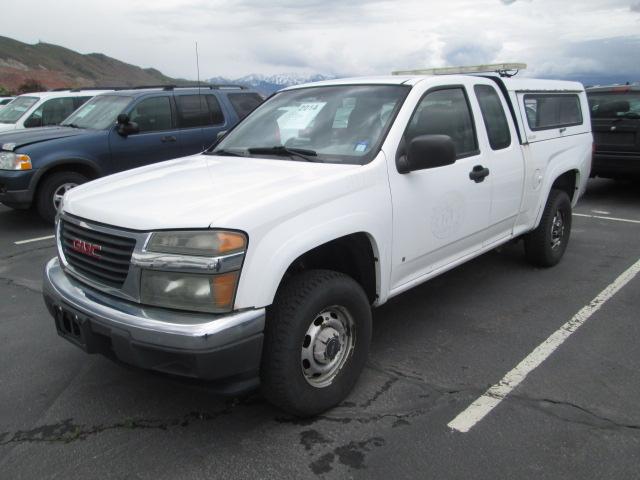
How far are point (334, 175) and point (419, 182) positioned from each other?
0.67 m

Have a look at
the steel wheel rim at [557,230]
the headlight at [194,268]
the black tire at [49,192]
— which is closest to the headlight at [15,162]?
the black tire at [49,192]

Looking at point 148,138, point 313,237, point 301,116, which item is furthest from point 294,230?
point 148,138

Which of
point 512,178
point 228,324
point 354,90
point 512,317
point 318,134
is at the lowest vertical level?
point 512,317

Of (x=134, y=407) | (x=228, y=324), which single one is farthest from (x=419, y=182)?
(x=134, y=407)

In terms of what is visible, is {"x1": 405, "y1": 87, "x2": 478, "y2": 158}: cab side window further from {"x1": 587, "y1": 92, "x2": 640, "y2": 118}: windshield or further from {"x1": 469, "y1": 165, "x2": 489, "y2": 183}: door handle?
{"x1": 587, "y1": 92, "x2": 640, "y2": 118}: windshield

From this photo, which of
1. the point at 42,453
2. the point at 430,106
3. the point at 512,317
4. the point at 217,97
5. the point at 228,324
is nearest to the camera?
the point at 228,324

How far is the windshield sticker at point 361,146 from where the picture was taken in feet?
11.1

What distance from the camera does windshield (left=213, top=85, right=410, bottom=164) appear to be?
3471 millimetres

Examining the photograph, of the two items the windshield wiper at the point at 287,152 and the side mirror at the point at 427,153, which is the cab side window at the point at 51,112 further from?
the side mirror at the point at 427,153

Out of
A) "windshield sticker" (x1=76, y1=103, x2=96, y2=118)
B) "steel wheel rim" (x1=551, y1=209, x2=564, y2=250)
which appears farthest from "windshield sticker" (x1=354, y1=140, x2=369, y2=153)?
"windshield sticker" (x1=76, y1=103, x2=96, y2=118)

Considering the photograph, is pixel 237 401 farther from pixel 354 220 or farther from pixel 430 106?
pixel 430 106

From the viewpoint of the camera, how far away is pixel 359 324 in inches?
123

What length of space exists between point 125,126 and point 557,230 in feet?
18.4

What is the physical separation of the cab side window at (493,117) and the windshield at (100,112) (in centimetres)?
536
